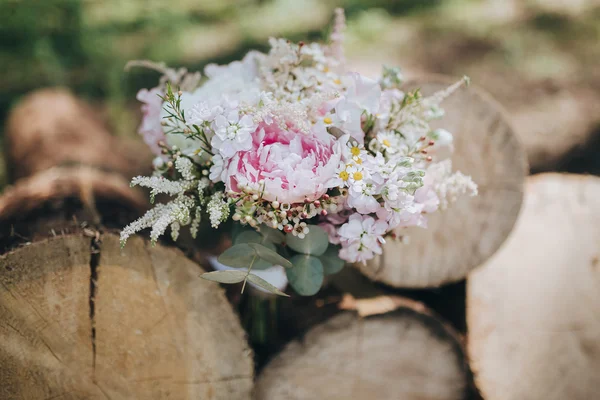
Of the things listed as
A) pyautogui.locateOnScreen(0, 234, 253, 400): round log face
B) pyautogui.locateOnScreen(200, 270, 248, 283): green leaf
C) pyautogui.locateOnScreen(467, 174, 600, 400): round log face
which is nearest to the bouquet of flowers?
pyautogui.locateOnScreen(200, 270, 248, 283): green leaf

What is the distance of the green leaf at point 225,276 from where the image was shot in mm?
1096

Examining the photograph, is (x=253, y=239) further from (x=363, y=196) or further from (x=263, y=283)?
(x=363, y=196)

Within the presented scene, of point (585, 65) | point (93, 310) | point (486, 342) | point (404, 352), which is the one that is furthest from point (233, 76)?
point (585, 65)

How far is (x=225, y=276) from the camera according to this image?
1120mm

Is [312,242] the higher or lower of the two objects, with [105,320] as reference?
higher

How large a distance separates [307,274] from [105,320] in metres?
0.57

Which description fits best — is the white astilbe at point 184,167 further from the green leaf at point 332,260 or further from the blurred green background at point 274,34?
the blurred green background at point 274,34

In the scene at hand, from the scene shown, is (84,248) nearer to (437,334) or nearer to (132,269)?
(132,269)

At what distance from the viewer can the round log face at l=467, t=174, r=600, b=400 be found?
1.64 m

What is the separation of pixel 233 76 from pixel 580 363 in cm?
156

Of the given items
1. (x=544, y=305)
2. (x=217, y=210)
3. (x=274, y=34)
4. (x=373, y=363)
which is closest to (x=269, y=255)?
(x=217, y=210)

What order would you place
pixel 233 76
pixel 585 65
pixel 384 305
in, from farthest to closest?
pixel 585 65
pixel 384 305
pixel 233 76

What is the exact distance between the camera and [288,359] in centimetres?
154

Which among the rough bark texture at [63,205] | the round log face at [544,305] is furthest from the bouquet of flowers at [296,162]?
the round log face at [544,305]
